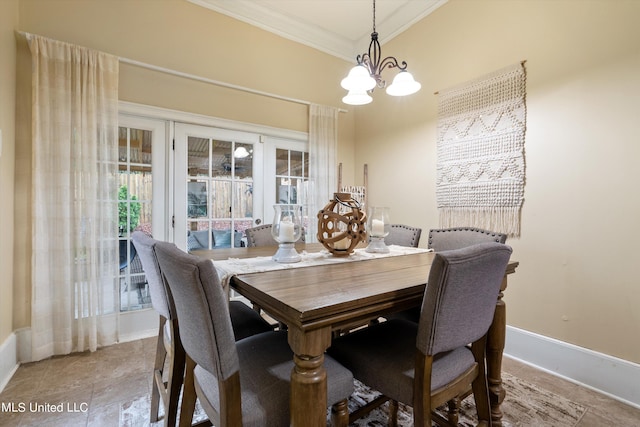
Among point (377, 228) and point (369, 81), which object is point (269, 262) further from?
point (369, 81)

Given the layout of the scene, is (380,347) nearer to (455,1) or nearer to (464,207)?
(464,207)

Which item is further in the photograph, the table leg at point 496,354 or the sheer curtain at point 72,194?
the sheer curtain at point 72,194

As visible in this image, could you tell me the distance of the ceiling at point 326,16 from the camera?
2.94 m

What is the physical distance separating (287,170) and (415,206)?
1.51 meters

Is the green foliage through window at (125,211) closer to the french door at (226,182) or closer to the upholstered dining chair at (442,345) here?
the french door at (226,182)

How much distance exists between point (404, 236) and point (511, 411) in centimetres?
122

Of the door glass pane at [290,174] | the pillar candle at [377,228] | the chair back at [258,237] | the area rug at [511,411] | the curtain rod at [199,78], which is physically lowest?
the area rug at [511,411]

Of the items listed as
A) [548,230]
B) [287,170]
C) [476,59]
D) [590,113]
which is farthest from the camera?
[287,170]

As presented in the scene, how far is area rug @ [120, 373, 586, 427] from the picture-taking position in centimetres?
154

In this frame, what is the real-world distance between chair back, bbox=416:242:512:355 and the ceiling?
9.62 ft

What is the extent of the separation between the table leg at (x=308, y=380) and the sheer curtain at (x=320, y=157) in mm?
2594

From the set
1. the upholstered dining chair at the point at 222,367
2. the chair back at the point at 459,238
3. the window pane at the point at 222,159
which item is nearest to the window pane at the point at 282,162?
the window pane at the point at 222,159

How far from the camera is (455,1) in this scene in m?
2.70

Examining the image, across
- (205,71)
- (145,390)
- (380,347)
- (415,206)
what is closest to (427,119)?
(415,206)
